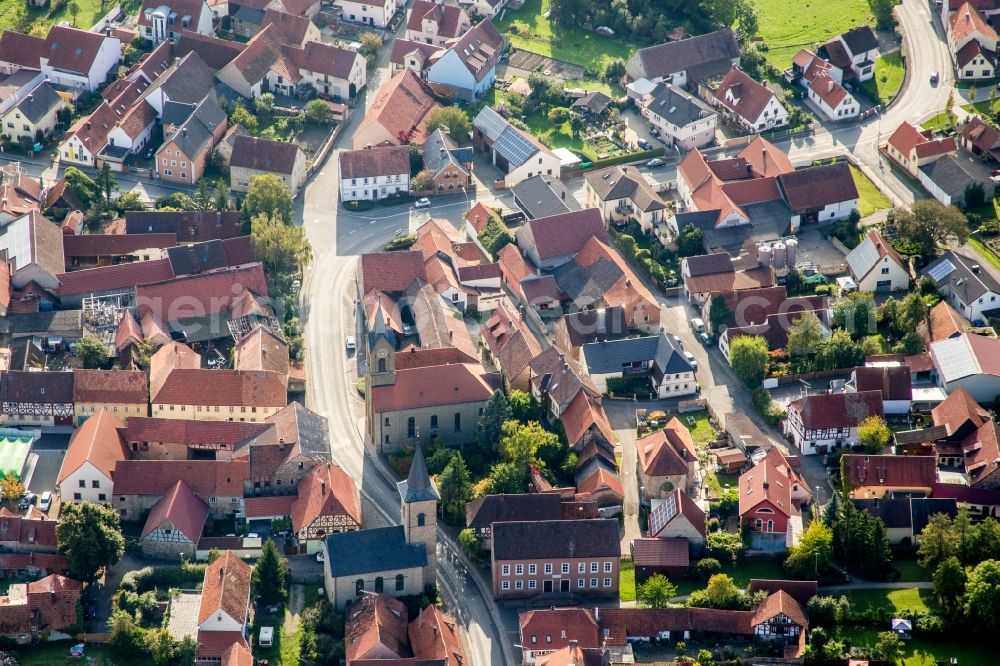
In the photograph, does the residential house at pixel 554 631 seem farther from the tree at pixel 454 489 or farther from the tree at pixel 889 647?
the tree at pixel 889 647

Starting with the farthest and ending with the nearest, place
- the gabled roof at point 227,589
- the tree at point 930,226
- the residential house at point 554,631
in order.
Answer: the tree at point 930,226
the residential house at point 554,631
the gabled roof at point 227,589

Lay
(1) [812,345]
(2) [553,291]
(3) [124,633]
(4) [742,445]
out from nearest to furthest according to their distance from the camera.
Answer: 1. (3) [124,633]
2. (4) [742,445]
3. (1) [812,345]
4. (2) [553,291]

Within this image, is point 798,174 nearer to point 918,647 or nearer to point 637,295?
point 637,295

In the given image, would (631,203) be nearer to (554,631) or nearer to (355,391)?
(355,391)

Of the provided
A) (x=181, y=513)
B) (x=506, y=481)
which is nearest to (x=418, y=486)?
(x=506, y=481)

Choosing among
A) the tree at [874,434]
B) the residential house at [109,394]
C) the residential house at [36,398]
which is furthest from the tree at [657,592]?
the residential house at [36,398]

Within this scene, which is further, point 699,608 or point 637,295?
point 637,295

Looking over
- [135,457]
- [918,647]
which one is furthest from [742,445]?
[135,457]

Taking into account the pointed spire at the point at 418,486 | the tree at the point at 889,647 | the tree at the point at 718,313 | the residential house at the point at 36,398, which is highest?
the tree at the point at 718,313
